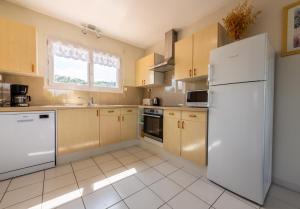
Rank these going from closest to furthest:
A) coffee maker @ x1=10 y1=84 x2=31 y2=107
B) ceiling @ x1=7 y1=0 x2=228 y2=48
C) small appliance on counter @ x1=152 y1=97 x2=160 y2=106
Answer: coffee maker @ x1=10 y1=84 x2=31 y2=107, ceiling @ x1=7 y1=0 x2=228 y2=48, small appliance on counter @ x1=152 y1=97 x2=160 y2=106

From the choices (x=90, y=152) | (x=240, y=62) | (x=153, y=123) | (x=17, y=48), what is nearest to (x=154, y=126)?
(x=153, y=123)

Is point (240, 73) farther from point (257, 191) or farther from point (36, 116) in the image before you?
point (36, 116)

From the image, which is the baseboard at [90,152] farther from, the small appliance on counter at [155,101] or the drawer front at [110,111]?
the small appliance on counter at [155,101]

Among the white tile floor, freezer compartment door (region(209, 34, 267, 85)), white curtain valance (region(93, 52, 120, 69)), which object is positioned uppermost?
white curtain valance (region(93, 52, 120, 69))

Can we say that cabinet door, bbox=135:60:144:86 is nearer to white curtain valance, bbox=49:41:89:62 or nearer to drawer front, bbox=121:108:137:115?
drawer front, bbox=121:108:137:115

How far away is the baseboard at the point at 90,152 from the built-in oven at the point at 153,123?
0.51 meters

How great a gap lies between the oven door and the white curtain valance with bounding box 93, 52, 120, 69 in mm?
1587

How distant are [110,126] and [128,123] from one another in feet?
1.40

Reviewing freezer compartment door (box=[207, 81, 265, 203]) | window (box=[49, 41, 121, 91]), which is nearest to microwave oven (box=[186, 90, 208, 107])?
freezer compartment door (box=[207, 81, 265, 203])

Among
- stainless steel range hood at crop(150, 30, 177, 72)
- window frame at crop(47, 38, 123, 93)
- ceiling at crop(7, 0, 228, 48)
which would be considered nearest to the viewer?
ceiling at crop(7, 0, 228, 48)

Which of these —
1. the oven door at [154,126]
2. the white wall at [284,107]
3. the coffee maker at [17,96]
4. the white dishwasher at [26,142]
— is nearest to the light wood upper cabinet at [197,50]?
the white wall at [284,107]

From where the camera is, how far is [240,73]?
1448 millimetres

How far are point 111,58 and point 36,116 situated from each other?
6.83ft

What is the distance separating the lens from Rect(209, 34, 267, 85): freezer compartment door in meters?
1.32
